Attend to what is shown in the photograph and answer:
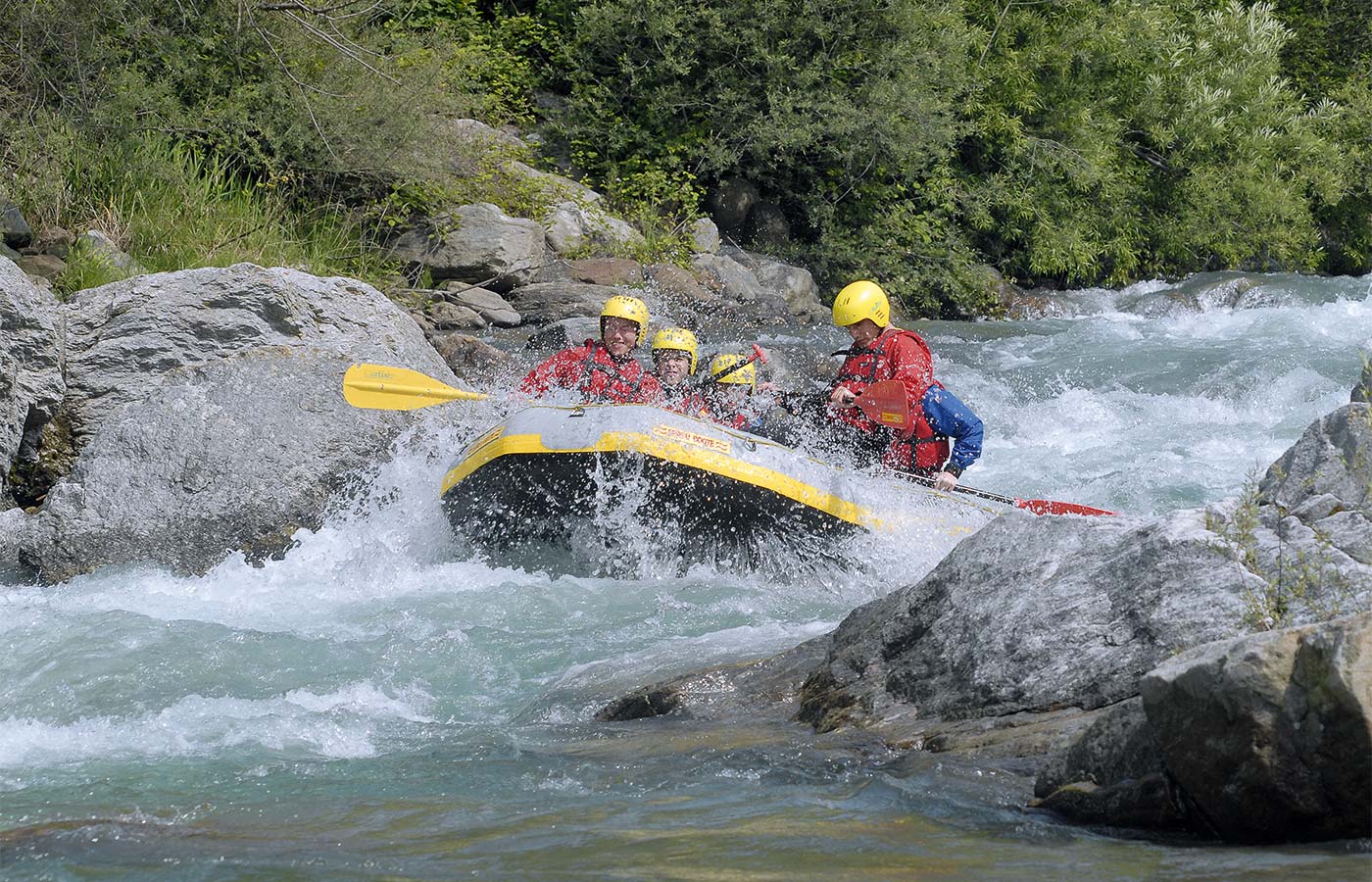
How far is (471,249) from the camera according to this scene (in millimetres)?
12555

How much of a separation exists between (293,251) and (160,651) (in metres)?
6.27

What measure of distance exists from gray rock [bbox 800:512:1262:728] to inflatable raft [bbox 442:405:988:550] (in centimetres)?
229

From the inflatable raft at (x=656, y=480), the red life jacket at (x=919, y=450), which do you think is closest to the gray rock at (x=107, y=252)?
the inflatable raft at (x=656, y=480)

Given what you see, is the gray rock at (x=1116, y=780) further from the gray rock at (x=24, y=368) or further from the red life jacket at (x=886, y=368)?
the gray rock at (x=24, y=368)

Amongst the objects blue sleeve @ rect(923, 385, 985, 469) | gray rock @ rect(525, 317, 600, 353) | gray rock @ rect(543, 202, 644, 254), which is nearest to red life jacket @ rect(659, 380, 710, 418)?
blue sleeve @ rect(923, 385, 985, 469)

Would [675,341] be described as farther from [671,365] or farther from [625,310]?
[625,310]

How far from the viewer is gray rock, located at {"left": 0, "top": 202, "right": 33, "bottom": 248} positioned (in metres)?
8.87

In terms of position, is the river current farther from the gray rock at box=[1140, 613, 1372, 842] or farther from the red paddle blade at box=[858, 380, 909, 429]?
the red paddle blade at box=[858, 380, 909, 429]

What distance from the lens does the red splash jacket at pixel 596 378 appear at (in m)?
7.50

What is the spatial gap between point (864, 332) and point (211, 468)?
3.60 m

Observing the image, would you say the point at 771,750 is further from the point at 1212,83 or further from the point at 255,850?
the point at 1212,83

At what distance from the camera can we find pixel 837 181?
16.2 m

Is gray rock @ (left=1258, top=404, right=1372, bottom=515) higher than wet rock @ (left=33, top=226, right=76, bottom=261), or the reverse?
wet rock @ (left=33, top=226, right=76, bottom=261)

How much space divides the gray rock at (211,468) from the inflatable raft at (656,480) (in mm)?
833
